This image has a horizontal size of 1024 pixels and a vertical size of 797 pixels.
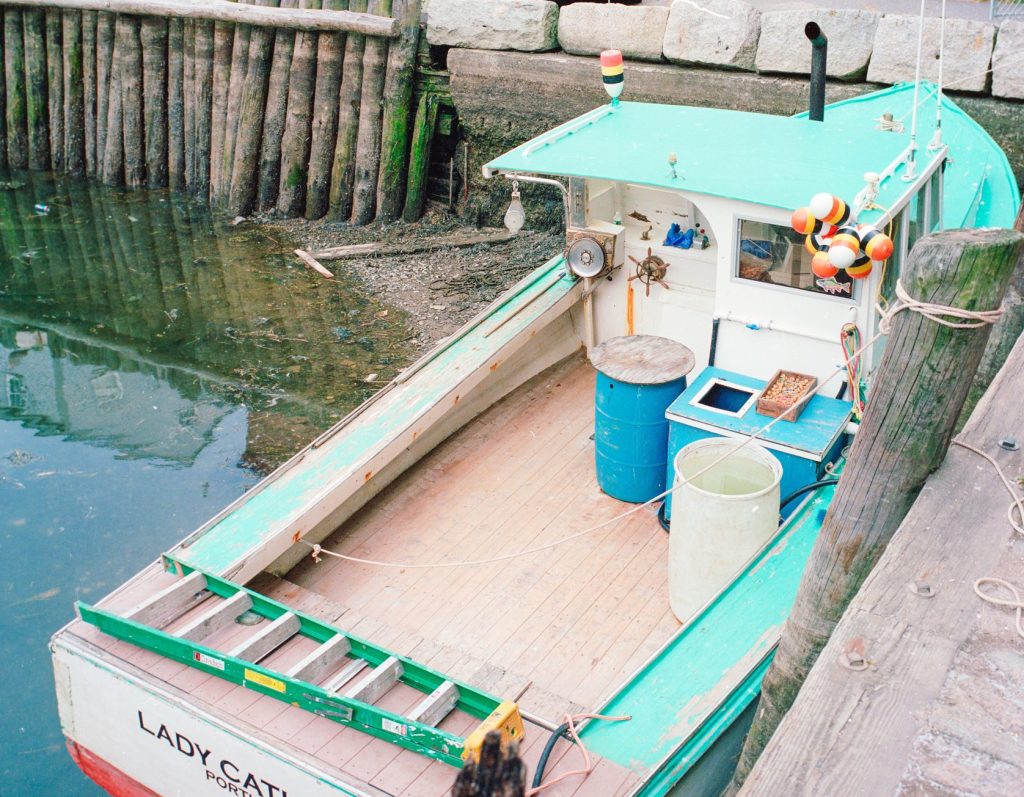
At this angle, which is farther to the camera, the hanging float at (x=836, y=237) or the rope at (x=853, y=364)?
the rope at (x=853, y=364)

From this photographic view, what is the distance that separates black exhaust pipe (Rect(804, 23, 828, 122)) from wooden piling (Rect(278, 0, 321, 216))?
6516mm

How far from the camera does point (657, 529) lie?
5.67 meters

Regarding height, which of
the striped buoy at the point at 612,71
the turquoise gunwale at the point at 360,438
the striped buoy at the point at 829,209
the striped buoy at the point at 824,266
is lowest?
the turquoise gunwale at the point at 360,438

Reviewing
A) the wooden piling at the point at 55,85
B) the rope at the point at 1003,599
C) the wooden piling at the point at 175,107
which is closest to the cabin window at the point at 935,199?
the rope at the point at 1003,599

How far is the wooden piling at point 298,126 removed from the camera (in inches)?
445

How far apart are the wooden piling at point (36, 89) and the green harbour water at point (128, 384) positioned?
863 millimetres

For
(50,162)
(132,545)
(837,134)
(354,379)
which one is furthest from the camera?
(50,162)

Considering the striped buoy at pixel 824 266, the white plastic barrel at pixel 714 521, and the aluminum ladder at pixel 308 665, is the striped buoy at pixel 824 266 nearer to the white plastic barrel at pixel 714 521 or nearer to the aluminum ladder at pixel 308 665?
the white plastic barrel at pixel 714 521

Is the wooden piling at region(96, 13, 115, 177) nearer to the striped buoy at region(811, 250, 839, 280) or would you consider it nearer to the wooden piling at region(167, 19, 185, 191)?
the wooden piling at region(167, 19, 185, 191)

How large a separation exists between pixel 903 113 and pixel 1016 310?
10.1ft

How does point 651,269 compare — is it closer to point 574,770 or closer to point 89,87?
point 574,770

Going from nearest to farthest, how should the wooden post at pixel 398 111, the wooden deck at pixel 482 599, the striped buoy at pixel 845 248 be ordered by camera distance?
the wooden deck at pixel 482 599 < the striped buoy at pixel 845 248 < the wooden post at pixel 398 111

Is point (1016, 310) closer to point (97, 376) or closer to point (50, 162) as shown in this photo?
point (97, 376)

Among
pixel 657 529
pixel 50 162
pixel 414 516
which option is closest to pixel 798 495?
pixel 657 529
